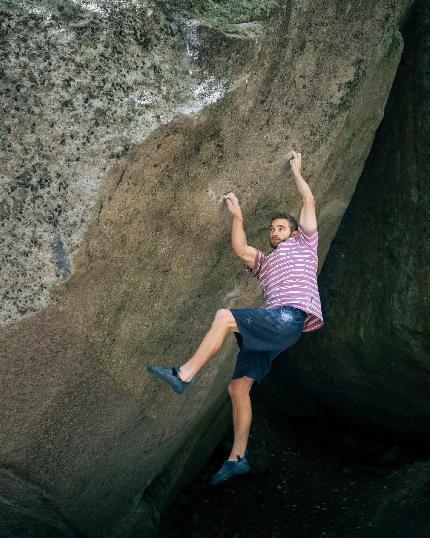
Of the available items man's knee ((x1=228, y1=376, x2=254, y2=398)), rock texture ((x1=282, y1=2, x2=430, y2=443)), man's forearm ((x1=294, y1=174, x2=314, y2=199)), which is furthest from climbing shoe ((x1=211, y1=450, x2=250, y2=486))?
rock texture ((x1=282, y1=2, x2=430, y2=443))

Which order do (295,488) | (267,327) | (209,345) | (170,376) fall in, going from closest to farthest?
1. (170,376)
2. (209,345)
3. (267,327)
4. (295,488)

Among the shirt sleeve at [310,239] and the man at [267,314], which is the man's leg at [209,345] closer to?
the man at [267,314]

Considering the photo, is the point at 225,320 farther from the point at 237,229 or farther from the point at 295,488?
the point at 295,488

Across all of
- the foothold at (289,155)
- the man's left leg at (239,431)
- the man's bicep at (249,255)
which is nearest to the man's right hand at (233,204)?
the man's bicep at (249,255)

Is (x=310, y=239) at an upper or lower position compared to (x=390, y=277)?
upper

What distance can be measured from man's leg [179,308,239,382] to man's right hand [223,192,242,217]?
541 millimetres

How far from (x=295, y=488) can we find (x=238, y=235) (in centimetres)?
305

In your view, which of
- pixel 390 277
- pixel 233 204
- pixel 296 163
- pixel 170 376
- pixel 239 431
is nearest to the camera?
pixel 170 376

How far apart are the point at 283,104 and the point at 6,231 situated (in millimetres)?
1663

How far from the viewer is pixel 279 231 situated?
4.04 meters

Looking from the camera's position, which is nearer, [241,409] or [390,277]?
[241,409]

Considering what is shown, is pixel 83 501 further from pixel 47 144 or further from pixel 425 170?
pixel 425 170

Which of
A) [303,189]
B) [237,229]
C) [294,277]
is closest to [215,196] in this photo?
[237,229]


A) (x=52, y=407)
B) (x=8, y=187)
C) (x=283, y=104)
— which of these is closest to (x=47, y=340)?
(x=52, y=407)
